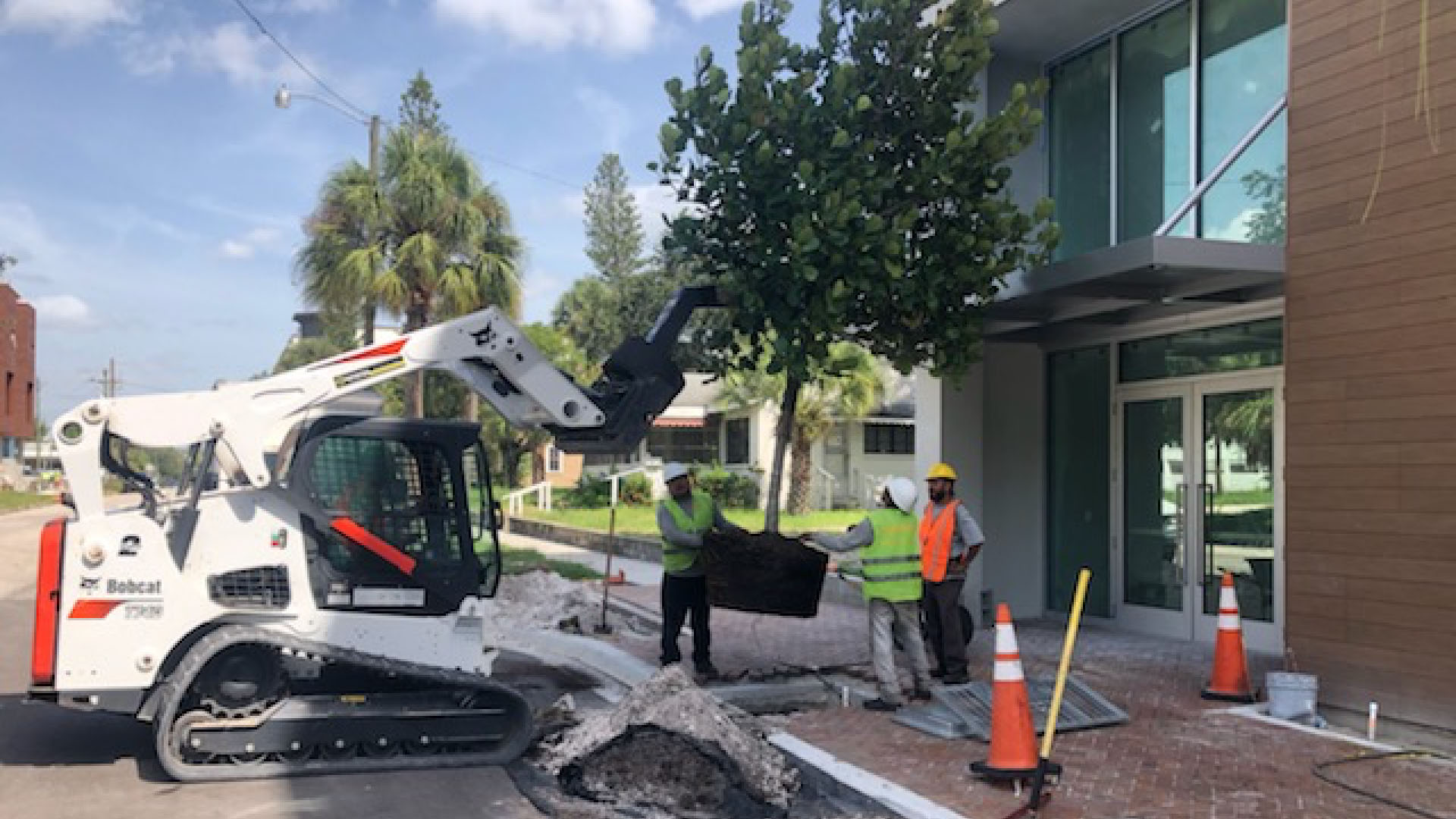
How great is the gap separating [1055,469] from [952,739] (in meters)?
5.64

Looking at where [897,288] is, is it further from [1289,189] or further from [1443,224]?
[1443,224]

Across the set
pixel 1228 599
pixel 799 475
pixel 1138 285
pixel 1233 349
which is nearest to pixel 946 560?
pixel 1228 599

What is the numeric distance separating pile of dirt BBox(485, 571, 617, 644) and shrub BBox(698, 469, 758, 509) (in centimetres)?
1530

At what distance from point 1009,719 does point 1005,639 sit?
1.43ft

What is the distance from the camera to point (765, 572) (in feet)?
29.2

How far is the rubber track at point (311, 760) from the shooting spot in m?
6.52

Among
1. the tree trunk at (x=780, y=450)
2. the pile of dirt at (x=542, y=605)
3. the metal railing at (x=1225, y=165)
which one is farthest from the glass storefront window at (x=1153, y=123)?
the pile of dirt at (x=542, y=605)

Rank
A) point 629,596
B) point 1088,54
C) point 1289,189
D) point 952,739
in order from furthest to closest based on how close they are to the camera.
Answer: point 629,596, point 1088,54, point 1289,189, point 952,739

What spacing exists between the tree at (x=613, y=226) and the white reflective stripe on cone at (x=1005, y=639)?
56961 mm

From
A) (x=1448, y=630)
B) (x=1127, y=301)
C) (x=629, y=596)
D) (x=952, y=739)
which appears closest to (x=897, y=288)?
(x=1127, y=301)

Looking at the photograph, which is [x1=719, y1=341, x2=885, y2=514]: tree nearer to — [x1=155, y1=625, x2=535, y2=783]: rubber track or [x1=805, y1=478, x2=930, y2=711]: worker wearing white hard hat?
[x1=805, y1=478, x2=930, y2=711]: worker wearing white hard hat

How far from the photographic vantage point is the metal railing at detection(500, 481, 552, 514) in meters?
31.5

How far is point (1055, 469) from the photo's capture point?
40.6 feet

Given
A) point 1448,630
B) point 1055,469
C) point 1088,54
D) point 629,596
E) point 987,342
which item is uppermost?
point 1088,54
